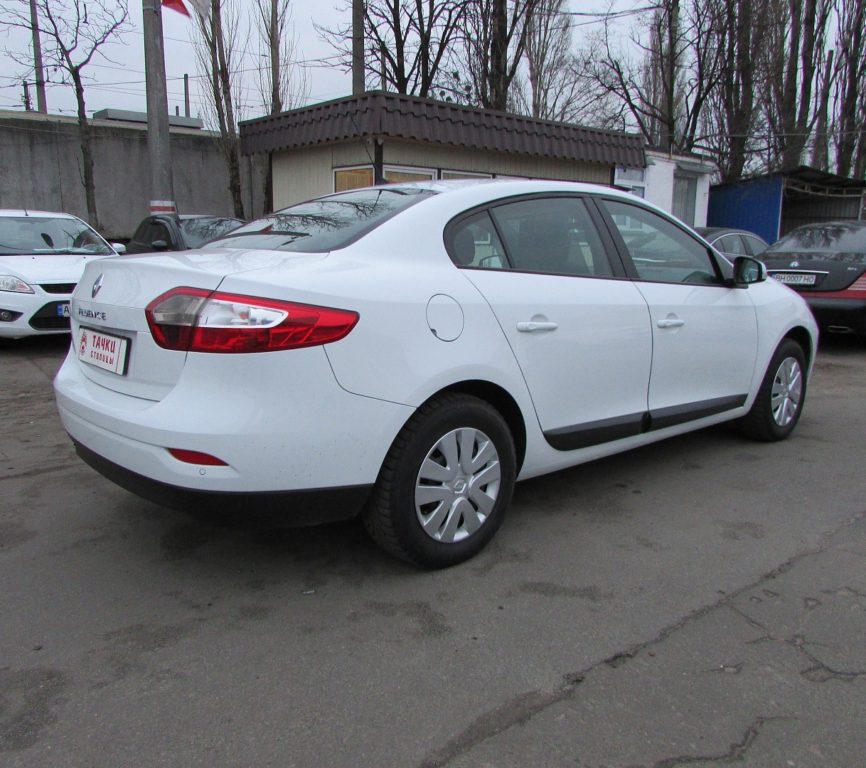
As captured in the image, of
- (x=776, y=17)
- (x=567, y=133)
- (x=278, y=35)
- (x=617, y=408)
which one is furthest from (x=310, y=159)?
(x=776, y=17)

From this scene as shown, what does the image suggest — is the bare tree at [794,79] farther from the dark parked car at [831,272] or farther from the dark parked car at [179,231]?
the dark parked car at [179,231]

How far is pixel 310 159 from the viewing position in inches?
476

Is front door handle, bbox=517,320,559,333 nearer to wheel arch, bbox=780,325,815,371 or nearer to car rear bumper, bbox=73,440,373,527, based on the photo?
car rear bumper, bbox=73,440,373,527

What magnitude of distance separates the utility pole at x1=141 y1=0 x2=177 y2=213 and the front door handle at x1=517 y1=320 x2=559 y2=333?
25.8 ft

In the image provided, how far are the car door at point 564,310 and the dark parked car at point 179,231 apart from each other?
5777mm

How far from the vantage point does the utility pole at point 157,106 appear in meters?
9.42

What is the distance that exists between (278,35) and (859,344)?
44.4 ft

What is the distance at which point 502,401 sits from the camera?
312 cm

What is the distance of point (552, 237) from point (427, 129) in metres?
7.72

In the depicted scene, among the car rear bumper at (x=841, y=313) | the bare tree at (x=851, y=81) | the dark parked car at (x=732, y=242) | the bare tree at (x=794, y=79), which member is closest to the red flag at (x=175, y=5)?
the dark parked car at (x=732, y=242)

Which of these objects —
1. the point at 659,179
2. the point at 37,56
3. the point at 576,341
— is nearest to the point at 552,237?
the point at 576,341

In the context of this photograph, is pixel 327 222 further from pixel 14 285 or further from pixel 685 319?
pixel 14 285

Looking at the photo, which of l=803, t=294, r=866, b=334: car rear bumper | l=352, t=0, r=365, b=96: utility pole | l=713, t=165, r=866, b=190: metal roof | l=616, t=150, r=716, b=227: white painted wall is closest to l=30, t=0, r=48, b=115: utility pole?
l=352, t=0, r=365, b=96: utility pole

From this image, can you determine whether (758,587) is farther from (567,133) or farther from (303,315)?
(567,133)
